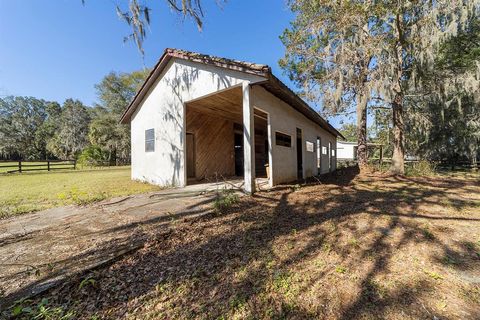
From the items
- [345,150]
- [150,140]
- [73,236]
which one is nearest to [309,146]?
[150,140]

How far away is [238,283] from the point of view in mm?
2135

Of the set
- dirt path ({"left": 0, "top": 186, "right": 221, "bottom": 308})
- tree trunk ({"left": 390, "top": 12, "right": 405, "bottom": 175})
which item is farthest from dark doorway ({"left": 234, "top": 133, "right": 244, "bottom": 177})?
tree trunk ({"left": 390, "top": 12, "right": 405, "bottom": 175})

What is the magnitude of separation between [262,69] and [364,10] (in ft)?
20.3

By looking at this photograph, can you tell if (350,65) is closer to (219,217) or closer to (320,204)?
(320,204)

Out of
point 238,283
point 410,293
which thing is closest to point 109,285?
point 238,283

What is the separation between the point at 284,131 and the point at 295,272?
6.29 m

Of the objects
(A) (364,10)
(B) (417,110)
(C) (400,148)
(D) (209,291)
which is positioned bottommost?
(D) (209,291)

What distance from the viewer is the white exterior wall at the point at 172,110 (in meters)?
6.38

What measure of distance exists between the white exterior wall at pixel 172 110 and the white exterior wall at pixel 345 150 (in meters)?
27.5

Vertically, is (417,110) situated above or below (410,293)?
above

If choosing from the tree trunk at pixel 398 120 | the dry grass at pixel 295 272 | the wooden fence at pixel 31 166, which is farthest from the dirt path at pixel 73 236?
the wooden fence at pixel 31 166

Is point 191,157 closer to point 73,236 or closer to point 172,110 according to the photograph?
point 172,110

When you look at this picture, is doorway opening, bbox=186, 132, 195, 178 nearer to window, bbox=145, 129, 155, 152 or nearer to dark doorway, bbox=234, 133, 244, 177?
window, bbox=145, 129, 155, 152

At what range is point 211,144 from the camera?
9922 mm
